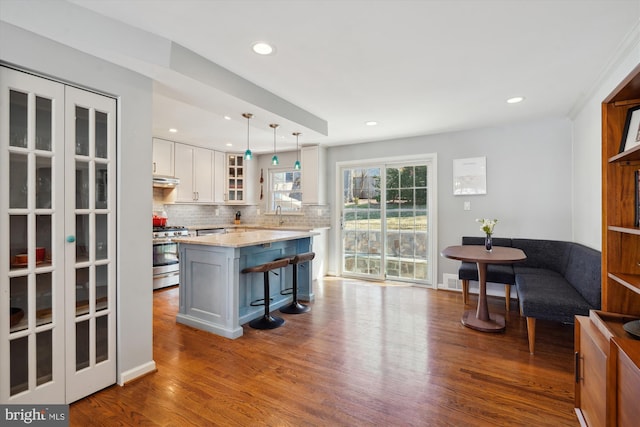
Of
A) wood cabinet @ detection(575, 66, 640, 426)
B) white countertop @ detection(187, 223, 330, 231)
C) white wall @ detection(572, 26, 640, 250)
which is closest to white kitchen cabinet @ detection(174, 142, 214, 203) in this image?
white countertop @ detection(187, 223, 330, 231)

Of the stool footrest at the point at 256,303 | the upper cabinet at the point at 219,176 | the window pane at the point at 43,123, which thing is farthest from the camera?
the upper cabinet at the point at 219,176

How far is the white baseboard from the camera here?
2.08 m

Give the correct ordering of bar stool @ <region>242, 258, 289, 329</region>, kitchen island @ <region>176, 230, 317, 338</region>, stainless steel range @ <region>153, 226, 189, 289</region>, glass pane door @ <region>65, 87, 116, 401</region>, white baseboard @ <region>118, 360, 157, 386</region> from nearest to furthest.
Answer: glass pane door @ <region>65, 87, 116, 401</region>
white baseboard @ <region>118, 360, 157, 386</region>
kitchen island @ <region>176, 230, 317, 338</region>
bar stool @ <region>242, 258, 289, 329</region>
stainless steel range @ <region>153, 226, 189, 289</region>

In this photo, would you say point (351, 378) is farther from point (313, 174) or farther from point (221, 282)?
point (313, 174)

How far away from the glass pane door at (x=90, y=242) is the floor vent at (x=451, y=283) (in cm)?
405

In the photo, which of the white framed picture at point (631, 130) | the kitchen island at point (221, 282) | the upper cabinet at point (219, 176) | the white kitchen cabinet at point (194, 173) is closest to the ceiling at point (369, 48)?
the white framed picture at point (631, 130)

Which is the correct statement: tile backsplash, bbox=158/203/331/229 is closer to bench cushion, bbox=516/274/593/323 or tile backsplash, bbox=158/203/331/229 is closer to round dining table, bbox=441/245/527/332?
round dining table, bbox=441/245/527/332

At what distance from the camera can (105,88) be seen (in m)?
1.96

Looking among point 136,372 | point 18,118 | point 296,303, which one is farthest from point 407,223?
point 18,118

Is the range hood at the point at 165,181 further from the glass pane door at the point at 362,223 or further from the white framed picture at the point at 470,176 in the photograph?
the white framed picture at the point at 470,176

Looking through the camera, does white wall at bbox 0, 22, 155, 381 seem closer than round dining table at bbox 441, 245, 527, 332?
Yes

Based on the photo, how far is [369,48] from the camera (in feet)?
7.21

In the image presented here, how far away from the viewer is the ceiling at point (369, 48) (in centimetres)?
177

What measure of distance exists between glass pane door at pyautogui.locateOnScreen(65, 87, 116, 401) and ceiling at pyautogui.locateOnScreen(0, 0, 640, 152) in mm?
411
